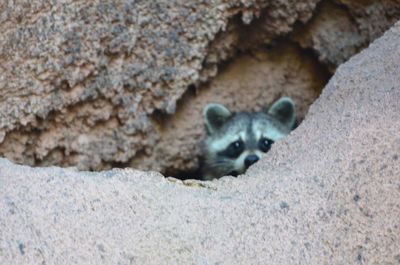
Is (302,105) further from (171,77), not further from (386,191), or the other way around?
(386,191)

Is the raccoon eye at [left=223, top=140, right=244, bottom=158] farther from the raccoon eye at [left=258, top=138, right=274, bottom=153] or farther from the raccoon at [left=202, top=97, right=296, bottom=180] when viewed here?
the raccoon eye at [left=258, top=138, right=274, bottom=153]

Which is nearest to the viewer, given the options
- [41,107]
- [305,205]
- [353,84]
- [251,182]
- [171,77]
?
[305,205]

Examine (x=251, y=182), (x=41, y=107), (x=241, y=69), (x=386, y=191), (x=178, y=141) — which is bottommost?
(x=178, y=141)

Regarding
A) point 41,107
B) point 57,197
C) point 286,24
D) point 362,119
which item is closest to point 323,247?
point 362,119

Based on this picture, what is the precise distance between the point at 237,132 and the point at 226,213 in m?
2.83

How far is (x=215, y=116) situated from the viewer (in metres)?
5.54

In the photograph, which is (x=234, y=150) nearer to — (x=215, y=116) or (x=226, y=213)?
(x=215, y=116)

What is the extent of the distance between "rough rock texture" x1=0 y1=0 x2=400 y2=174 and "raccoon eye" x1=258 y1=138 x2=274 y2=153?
1.20 ft

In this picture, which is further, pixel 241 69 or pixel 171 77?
pixel 241 69

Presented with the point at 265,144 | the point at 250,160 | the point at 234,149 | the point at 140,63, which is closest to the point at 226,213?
the point at 140,63

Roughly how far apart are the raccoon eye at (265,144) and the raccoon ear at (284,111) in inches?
7.7

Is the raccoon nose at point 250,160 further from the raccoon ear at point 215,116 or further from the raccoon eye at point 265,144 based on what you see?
the raccoon ear at point 215,116

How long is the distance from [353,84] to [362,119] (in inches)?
17.7

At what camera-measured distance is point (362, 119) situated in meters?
3.11
